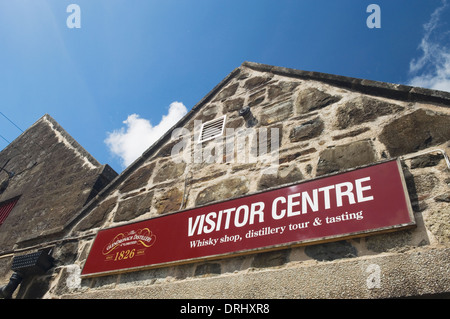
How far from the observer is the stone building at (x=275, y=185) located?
208 cm

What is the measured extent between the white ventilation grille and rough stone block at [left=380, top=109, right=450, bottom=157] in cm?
202

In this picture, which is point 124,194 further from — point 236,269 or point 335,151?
point 335,151

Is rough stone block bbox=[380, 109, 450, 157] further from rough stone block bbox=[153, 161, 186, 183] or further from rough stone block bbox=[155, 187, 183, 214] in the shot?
rough stone block bbox=[153, 161, 186, 183]

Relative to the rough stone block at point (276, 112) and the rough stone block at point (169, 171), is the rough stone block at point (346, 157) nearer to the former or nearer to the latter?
the rough stone block at point (276, 112)

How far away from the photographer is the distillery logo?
3.24 meters

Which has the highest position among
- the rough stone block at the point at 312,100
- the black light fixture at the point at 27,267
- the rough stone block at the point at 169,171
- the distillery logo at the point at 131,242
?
the rough stone block at the point at 312,100

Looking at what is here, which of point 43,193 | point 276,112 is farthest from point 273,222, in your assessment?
point 43,193

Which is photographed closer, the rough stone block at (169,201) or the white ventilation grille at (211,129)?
the rough stone block at (169,201)

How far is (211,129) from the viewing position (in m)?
4.30

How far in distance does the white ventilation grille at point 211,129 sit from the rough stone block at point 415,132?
2015mm

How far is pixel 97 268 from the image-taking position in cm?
336

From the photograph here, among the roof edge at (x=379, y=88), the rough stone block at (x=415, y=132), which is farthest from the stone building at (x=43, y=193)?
the rough stone block at (x=415, y=132)
